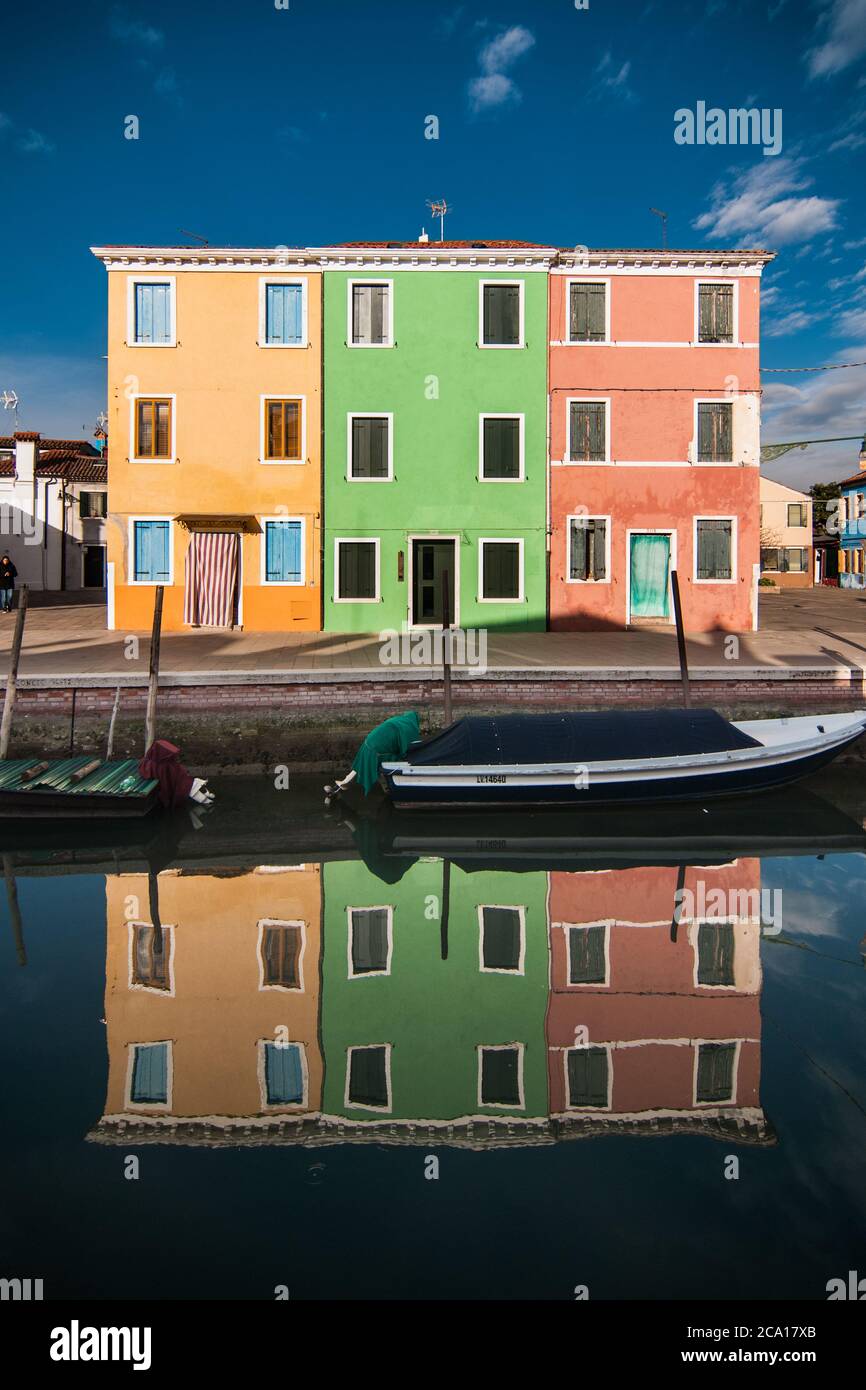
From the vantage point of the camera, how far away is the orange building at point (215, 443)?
22.5m

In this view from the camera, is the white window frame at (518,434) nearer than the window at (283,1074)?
No

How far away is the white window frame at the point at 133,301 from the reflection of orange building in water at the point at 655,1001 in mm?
17982

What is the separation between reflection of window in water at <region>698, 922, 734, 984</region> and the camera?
27.5ft

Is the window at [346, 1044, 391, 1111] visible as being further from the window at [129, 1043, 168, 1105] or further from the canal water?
the window at [129, 1043, 168, 1105]

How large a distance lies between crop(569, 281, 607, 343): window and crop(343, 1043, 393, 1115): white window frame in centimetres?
2040

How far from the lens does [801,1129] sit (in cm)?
596

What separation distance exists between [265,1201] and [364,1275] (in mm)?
864

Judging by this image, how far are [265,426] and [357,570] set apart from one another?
4.34 metres

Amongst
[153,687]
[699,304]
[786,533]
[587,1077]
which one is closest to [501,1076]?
[587,1077]

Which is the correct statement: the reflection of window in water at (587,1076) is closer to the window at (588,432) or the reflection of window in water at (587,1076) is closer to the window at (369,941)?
the window at (369,941)

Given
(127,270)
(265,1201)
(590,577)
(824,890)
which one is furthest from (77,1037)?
(127,270)

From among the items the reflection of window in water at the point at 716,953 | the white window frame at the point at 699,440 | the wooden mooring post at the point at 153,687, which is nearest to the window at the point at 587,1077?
the reflection of window in water at the point at 716,953
